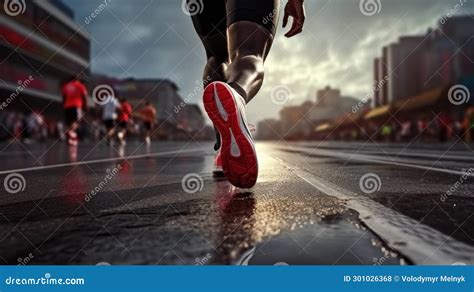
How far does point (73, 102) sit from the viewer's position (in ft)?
36.4

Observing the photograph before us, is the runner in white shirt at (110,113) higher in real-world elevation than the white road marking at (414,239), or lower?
lower

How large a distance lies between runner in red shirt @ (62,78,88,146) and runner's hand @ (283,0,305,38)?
9.26 metres

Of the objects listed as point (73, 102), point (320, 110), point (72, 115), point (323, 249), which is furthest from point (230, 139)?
point (320, 110)

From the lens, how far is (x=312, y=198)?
5.59 ft

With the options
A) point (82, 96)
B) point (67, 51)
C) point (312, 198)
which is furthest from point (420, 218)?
point (67, 51)

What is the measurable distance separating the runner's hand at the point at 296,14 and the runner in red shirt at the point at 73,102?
30.4 ft

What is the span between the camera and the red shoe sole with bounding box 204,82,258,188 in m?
1.83

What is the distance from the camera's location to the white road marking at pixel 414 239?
2.97 feet

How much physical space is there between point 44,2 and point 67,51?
228 inches

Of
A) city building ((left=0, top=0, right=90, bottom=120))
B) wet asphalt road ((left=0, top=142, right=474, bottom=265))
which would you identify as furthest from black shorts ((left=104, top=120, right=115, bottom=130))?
city building ((left=0, top=0, right=90, bottom=120))

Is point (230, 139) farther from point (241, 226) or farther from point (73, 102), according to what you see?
point (73, 102)

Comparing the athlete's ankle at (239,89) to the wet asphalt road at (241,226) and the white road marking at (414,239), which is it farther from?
the white road marking at (414,239)

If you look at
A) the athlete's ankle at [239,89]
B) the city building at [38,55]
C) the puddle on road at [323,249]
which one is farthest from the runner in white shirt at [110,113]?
the city building at [38,55]
